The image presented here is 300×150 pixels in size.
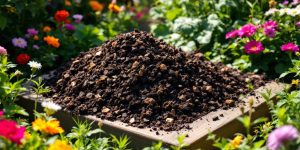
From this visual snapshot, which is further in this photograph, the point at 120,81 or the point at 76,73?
the point at 76,73

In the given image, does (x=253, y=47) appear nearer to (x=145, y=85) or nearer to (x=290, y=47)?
(x=290, y=47)

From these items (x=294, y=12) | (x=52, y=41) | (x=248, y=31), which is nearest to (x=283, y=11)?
(x=294, y=12)

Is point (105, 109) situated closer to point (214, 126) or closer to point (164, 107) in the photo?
point (164, 107)

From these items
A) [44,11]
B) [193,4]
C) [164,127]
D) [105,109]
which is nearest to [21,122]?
[105,109]

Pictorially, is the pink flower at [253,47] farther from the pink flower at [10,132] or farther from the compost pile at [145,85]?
the pink flower at [10,132]

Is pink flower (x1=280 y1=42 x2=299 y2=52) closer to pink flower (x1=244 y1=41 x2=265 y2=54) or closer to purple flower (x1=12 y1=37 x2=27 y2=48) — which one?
pink flower (x1=244 y1=41 x2=265 y2=54)

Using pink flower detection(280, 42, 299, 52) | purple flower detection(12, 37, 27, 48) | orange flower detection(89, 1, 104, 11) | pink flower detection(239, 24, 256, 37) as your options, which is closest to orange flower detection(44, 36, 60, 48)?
purple flower detection(12, 37, 27, 48)
